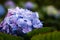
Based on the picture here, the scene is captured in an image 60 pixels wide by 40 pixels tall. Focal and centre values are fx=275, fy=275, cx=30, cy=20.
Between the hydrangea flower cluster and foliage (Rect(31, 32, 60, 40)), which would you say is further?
the hydrangea flower cluster

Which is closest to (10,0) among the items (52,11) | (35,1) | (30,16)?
(35,1)

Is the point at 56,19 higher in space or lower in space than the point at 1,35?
lower

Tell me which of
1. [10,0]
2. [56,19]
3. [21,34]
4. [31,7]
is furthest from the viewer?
[10,0]

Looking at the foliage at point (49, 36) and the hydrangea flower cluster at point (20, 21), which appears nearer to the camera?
the foliage at point (49, 36)

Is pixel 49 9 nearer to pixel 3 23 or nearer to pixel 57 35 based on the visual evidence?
pixel 3 23

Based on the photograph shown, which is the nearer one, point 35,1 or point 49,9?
point 49,9

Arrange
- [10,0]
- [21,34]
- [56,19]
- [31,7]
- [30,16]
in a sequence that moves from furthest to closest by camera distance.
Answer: [10,0], [31,7], [56,19], [30,16], [21,34]

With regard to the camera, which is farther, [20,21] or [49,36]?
[20,21]
